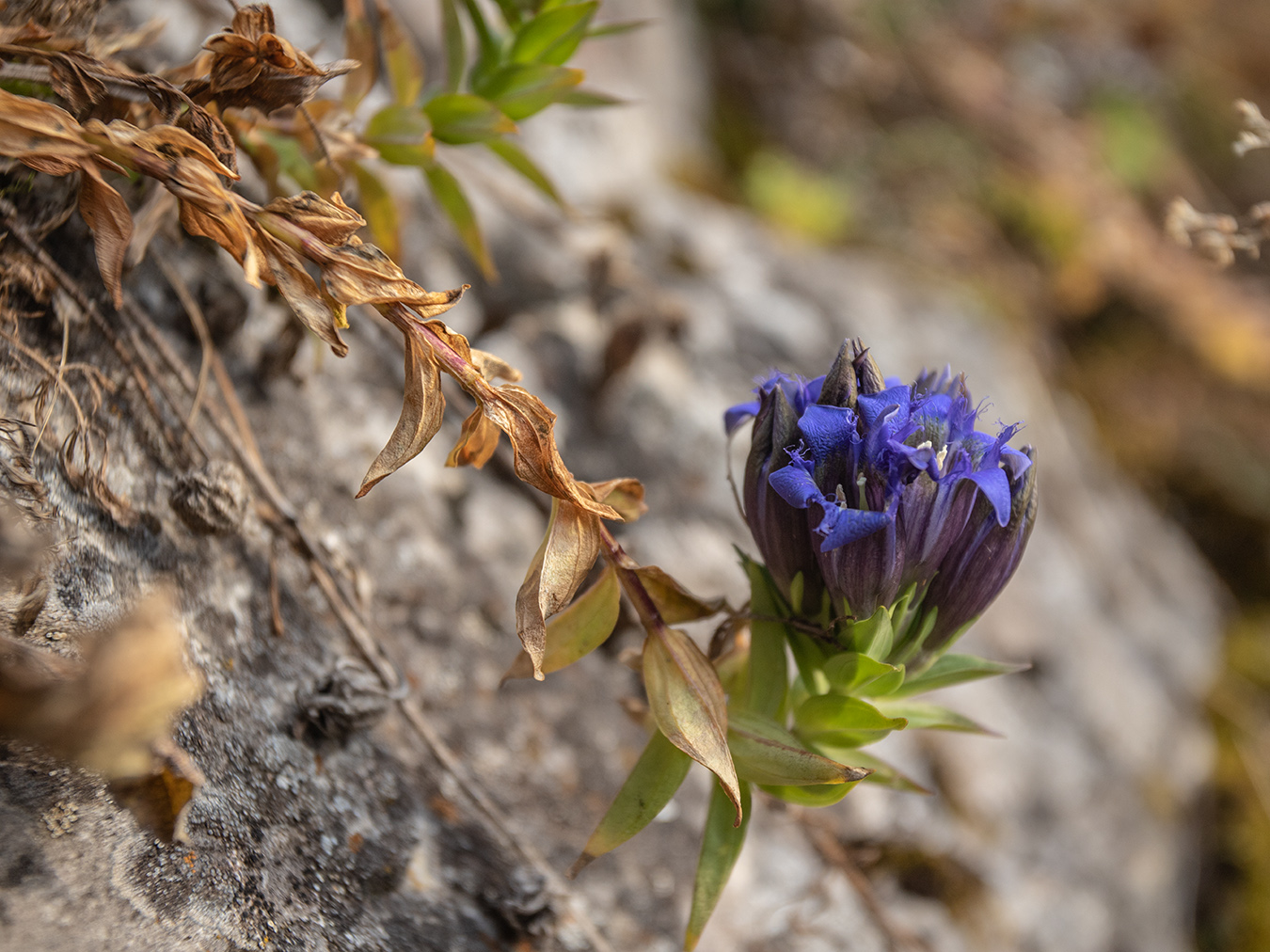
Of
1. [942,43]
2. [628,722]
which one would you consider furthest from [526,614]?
[942,43]

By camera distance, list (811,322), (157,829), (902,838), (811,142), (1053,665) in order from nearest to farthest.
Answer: (157,829), (902,838), (1053,665), (811,322), (811,142)

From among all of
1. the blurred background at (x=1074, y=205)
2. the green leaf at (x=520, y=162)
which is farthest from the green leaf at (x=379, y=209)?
the blurred background at (x=1074, y=205)

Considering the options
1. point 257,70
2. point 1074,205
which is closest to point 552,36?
point 257,70

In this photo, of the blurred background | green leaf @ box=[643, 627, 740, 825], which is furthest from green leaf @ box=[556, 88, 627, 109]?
the blurred background

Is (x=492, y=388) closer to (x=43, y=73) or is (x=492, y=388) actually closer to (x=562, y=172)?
(x=43, y=73)

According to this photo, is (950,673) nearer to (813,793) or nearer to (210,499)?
(813,793)

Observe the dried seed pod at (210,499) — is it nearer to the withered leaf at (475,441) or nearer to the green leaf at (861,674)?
the withered leaf at (475,441)
